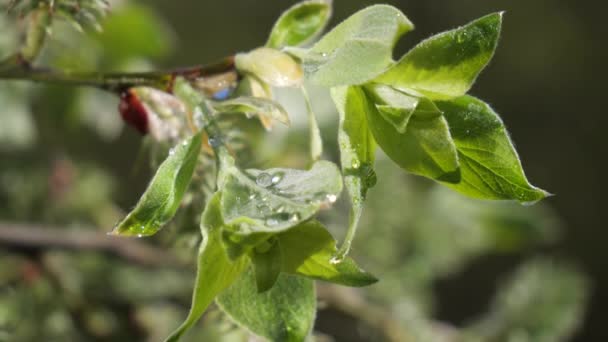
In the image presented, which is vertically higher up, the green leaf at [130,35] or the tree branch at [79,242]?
the green leaf at [130,35]

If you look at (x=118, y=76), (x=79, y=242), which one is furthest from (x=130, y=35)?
(x=118, y=76)

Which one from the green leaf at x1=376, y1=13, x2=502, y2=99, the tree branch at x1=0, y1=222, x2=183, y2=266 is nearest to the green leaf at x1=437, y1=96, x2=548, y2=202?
A: the green leaf at x1=376, y1=13, x2=502, y2=99

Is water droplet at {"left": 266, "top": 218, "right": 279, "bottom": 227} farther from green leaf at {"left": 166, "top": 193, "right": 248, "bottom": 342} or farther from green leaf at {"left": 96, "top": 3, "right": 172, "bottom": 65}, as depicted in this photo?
green leaf at {"left": 96, "top": 3, "right": 172, "bottom": 65}

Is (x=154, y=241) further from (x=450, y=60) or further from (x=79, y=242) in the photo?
(x=450, y=60)

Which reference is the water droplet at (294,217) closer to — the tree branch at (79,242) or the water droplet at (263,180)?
the water droplet at (263,180)

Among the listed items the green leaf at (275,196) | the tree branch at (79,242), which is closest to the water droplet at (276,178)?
the green leaf at (275,196)

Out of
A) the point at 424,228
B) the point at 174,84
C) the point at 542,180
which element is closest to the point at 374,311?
the point at 424,228
